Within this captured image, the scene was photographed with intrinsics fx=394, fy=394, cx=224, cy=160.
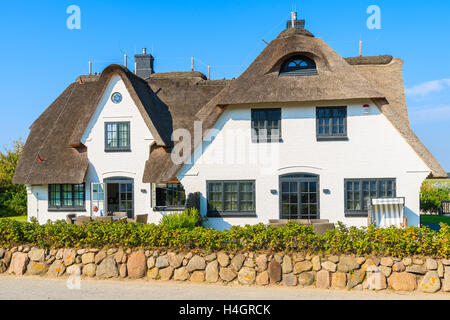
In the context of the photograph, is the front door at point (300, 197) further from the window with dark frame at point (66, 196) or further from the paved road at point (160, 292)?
the window with dark frame at point (66, 196)

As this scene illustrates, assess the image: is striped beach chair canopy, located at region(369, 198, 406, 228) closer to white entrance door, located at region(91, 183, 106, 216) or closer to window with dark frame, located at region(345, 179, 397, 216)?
window with dark frame, located at region(345, 179, 397, 216)

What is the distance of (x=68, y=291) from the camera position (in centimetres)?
927

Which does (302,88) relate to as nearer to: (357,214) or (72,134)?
(357,214)

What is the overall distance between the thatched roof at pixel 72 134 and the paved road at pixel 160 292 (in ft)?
26.9

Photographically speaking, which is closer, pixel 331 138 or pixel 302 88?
pixel 302 88

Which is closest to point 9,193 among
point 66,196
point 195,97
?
point 66,196

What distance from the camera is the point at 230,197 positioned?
1566cm

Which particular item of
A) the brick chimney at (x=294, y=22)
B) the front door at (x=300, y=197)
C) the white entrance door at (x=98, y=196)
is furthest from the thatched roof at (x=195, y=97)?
the front door at (x=300, y=197)

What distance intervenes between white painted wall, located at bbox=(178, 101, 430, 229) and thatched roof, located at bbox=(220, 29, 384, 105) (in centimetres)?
60

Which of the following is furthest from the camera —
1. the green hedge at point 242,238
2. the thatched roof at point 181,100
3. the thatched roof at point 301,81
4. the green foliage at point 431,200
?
the green foliage at point 431,200

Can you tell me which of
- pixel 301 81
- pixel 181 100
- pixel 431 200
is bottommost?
pixel 431 200

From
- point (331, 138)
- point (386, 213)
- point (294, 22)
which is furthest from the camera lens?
point (294, 22)

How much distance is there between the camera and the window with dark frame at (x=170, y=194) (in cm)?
1764

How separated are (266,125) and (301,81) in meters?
2.15
